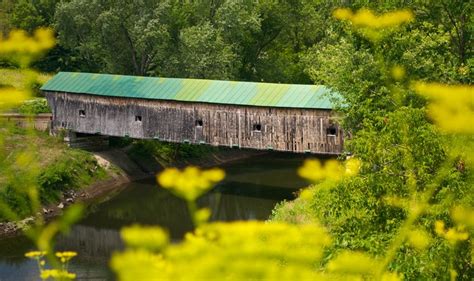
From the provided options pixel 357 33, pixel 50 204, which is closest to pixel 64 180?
pixel 50 204

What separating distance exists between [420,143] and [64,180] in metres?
20.0

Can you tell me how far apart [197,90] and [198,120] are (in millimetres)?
1266

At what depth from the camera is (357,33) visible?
1873 cm

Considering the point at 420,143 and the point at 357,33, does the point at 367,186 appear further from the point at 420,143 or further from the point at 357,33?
the point at 357,33

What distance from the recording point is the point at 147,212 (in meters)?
27.7

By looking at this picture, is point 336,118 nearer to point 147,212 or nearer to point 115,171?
point 147,212

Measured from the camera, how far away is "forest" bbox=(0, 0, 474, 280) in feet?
11.0

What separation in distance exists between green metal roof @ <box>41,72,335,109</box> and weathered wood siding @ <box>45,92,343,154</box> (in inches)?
10.5

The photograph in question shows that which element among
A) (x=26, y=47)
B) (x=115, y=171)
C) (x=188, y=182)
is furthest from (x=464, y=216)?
(x=115, y=171)

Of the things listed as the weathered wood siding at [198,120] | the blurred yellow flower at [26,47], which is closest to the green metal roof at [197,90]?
the weathered wood siding at [198,120]

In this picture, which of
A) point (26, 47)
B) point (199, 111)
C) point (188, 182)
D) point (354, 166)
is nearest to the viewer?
point (188, 182)

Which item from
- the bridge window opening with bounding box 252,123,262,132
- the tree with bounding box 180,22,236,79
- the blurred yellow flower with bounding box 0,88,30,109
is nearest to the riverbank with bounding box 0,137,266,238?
the tree with bounding box 180,22,236,79

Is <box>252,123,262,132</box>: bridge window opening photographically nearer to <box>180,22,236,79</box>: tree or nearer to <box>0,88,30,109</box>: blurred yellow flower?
<box>180,22,236,79</box>: tree

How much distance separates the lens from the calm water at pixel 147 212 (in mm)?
21422
